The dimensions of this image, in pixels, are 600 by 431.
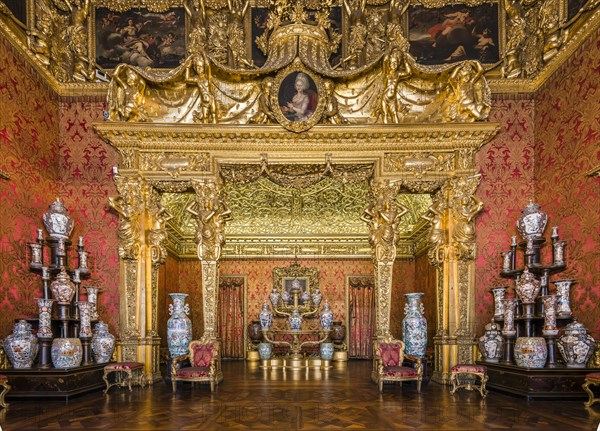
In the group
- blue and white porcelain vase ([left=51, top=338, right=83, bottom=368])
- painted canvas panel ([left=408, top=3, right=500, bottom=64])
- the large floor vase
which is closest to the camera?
the large floor vase

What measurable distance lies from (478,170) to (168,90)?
5.71 m

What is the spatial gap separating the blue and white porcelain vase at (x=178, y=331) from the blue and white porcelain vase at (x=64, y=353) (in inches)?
65.6

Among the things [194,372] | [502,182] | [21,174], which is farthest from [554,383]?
[21,174]

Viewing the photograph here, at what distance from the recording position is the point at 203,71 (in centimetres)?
856

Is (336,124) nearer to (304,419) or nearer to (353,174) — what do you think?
(353,174)

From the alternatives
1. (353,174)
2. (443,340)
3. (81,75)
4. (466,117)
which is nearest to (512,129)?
(466,117)

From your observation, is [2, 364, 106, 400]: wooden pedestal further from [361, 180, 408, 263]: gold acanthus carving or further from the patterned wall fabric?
[361, 180, 408, 263]: gold acanthus carving

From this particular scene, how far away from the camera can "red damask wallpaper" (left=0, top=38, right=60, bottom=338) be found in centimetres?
716

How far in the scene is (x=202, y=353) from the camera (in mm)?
8039

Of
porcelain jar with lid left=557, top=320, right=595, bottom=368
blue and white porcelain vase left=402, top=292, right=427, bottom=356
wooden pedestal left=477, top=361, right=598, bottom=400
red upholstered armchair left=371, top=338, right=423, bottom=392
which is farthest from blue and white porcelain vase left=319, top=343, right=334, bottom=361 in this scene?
porcelain jar with lid left=557, top=320, right=595, bottom=368

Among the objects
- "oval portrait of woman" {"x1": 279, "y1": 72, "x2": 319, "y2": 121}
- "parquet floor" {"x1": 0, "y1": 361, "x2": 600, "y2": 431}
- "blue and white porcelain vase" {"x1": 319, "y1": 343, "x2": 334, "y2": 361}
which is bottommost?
"blue and white porcelain vase" {"x1": 319, "y1": 343, "x2": 334, "y2": 361}

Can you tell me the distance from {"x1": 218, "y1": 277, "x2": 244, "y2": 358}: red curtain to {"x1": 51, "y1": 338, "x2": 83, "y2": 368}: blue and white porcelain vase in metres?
7.27

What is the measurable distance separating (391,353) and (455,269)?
1892mm

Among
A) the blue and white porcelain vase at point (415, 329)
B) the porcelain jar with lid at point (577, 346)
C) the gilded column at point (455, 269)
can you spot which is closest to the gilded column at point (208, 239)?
the blue and white porcelain vase at point (415, 329)
